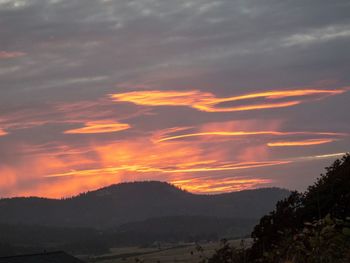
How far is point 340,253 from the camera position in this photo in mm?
8086

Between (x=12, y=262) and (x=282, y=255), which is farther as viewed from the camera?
(x=12, y=262)

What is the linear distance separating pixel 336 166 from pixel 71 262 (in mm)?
38737

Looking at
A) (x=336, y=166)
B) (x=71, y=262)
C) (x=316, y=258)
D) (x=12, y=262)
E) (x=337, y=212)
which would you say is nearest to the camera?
(x=316, y=258)

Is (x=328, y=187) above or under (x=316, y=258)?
above

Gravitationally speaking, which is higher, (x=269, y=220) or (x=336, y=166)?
(x=336, y=166)

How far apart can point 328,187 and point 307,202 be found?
1429 millimetres

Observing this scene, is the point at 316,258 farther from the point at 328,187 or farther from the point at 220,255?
the point at 328,187

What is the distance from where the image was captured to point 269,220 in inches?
748

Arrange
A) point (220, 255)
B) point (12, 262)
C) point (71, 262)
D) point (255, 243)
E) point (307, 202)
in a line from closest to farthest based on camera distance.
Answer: point (220, 255) → point (255, 243) → point (307, 202) → point (12, 262) → point (71, 262)

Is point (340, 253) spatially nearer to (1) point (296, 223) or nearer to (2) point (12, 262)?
(1) point (296, 223)

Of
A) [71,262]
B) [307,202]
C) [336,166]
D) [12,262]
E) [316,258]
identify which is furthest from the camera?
[71,262]

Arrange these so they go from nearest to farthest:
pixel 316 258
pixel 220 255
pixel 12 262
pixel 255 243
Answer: pixel 316 258 < pixel 220 255 < pixel 255 243 < pixel 12 262

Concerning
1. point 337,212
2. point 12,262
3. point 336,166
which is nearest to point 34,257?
point 12,262

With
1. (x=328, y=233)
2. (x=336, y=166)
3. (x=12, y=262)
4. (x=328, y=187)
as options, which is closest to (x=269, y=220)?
(x=328, y=187)
